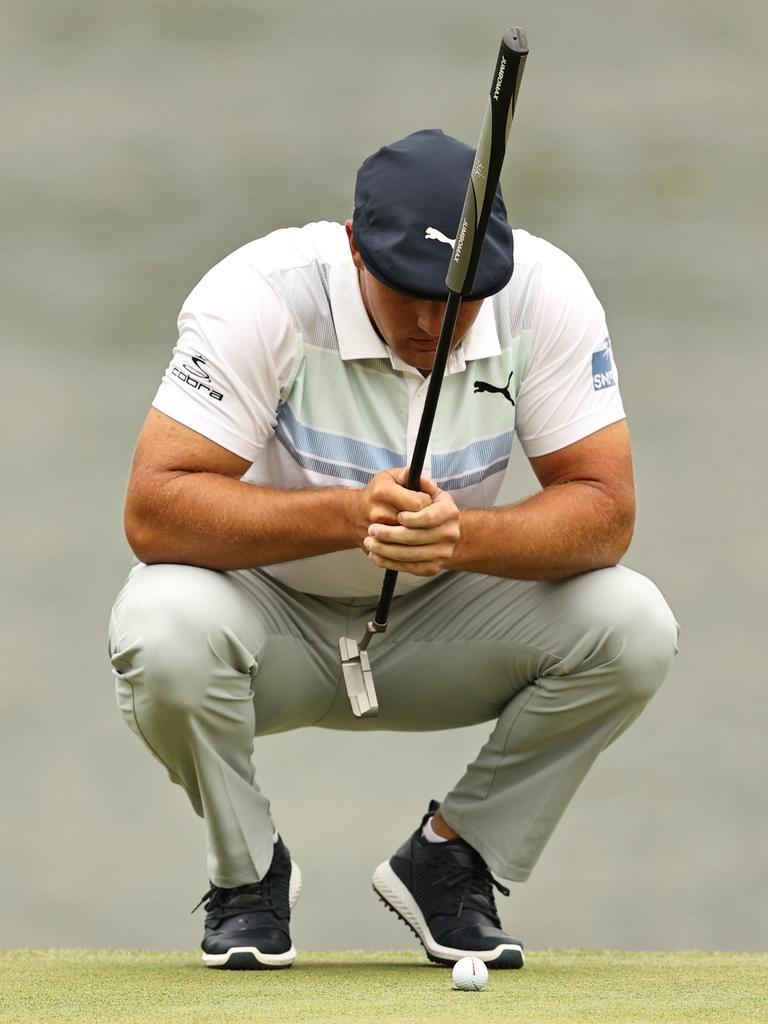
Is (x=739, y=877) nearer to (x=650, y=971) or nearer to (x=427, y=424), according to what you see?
(x=650, y=971)

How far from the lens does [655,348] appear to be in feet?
11.9

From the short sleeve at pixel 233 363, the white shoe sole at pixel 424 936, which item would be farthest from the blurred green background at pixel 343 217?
the short sleeve at pixel 233 363

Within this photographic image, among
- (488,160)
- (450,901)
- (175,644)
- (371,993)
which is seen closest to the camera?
(488,160)

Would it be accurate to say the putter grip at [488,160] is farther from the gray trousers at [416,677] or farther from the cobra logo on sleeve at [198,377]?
the gray trousers at [416,677]

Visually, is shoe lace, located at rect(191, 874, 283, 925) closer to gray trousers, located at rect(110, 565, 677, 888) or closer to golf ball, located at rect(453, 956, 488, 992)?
gray trousers, located at rect(110, 565, 677, 888)

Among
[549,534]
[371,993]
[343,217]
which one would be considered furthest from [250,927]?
[343,217]

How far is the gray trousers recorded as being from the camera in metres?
1.96

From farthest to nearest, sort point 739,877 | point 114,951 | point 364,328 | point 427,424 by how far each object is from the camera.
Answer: point 739,877 → point 114,951 → point 364,328 → point 427,424

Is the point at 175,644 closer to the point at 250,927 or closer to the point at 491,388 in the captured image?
the point at 250,927

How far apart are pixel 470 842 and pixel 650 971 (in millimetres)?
300

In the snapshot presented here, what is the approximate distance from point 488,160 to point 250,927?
1032 millimetres

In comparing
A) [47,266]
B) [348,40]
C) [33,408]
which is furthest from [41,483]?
[348,40]

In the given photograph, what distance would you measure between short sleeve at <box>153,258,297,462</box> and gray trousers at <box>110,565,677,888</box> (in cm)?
A: 20

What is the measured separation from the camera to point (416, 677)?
2.20 metres
